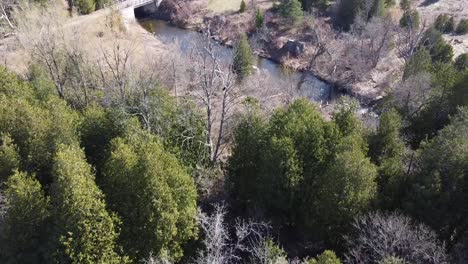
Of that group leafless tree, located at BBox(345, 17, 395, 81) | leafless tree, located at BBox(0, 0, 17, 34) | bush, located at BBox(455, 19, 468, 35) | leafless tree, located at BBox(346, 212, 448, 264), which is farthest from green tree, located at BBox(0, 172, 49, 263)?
bush, located at BBox(455, 19, 468, 35)

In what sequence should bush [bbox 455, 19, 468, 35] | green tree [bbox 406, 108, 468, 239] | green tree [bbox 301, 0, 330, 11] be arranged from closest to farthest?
green tree [bbox 406, 108, 468, 239] → bush [bbox 455, 19, 468, 35] → green tree [bbox 301, 0, 330, 11]

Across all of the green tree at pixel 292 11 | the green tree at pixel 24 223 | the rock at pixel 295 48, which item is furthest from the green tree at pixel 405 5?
the green tree at pixel 24 223

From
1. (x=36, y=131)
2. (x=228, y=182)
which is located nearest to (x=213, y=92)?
(x=228, y=182)

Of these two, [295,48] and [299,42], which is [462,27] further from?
[295,48]

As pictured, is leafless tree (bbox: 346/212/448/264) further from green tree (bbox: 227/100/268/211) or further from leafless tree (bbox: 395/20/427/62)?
leafless tree (bbox: 395/20/427/62)

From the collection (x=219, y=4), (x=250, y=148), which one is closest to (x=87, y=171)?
(x=250, y=148)

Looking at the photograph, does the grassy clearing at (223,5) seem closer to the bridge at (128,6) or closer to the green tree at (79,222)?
the bridge at (128,6)
